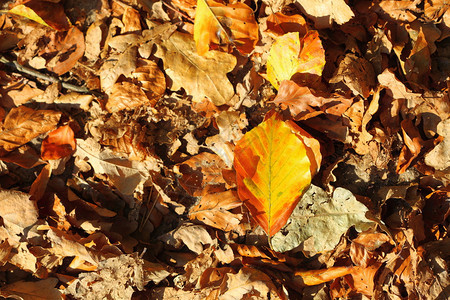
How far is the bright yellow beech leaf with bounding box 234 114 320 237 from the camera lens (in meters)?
2.12

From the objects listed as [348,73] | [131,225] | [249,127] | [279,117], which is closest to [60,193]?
[131,225]

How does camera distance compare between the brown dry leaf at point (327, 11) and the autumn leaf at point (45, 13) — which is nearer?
the brown dry leaf at point (327, 11)

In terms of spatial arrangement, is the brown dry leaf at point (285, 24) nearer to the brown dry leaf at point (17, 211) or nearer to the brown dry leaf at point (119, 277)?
the brown dry leaf at point (119, 277)

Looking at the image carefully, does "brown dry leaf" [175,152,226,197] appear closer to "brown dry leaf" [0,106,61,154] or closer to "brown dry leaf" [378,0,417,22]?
"brown dry leaf" [0,106,61,154]

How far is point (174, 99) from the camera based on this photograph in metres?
2.41

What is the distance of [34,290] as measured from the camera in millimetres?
2502

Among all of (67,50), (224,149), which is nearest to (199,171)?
(224,149)

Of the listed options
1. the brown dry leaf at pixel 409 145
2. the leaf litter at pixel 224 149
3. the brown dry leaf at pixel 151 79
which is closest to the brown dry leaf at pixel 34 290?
the leaf litter at pixel 224 149

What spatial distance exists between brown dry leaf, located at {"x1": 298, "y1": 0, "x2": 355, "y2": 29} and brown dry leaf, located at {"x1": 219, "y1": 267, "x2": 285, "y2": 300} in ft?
4.76

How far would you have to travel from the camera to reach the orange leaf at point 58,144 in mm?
2532

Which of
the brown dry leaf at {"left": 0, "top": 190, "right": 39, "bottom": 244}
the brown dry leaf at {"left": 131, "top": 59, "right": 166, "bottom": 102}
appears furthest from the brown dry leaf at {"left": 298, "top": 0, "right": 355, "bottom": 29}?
the brown dry leaf at {"left": 0, "top": 190, "right": 39, "bottom": 244}

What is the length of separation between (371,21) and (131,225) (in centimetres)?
191

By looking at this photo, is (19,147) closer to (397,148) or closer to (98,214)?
(98,214)

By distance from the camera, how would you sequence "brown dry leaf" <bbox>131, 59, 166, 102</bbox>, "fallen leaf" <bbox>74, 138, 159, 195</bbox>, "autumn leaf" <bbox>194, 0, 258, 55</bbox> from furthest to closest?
"fallen leaf" <bbox>74, 138, 159, 195</bbox>
"brown dry leaf" <bbox>131, 59, 166, 102</bbox>
"autumn leaf" <bbox>194, 0, 258, 55</bbox>
